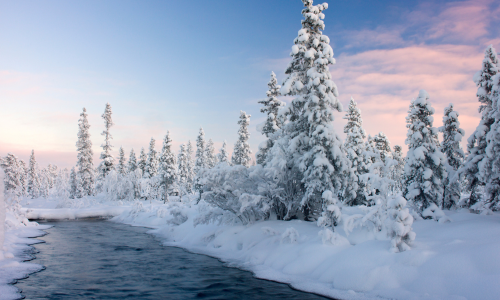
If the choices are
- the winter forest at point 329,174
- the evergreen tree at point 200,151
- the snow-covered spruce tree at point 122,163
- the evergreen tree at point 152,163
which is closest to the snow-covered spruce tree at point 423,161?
the winter forest at point 329,174

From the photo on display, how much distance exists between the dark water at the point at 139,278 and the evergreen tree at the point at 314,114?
6.04m

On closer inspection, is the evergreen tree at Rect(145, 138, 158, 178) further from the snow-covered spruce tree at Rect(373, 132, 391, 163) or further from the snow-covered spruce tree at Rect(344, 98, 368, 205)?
the snow-covered spruce tree at Rect(373, 132, 391, 163)

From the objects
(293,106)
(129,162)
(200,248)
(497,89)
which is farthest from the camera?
(129,162)

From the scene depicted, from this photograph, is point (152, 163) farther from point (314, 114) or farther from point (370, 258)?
point (370, 258)

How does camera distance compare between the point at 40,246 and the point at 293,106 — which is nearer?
the point at 293,106

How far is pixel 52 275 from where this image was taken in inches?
510

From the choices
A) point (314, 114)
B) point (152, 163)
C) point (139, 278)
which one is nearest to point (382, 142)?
point (314, 114)

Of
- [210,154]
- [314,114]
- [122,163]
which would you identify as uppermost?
[210,154]

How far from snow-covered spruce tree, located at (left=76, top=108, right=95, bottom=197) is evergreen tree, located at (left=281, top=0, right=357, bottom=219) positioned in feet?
160

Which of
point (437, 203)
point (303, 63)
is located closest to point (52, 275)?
point (303, 63)

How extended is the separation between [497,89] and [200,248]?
19.2 m

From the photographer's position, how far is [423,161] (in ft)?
57.8

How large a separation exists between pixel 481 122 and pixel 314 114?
9.76m

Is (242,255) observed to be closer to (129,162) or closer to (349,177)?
(349,177)
